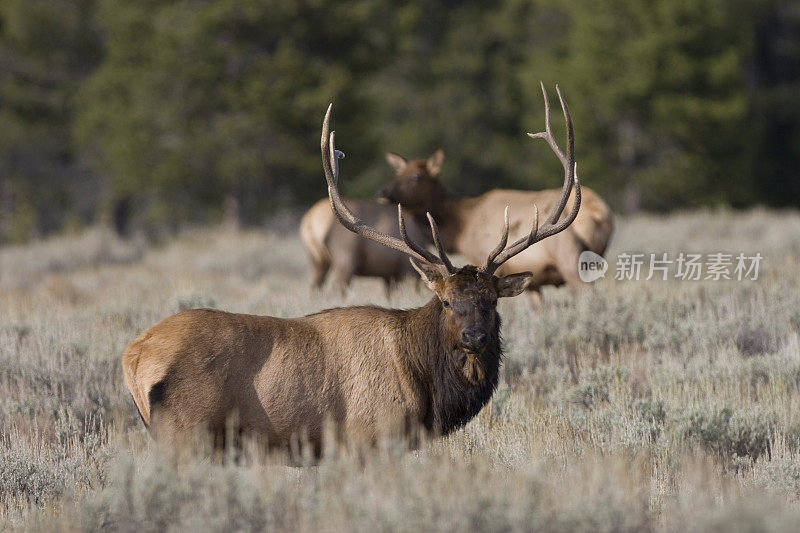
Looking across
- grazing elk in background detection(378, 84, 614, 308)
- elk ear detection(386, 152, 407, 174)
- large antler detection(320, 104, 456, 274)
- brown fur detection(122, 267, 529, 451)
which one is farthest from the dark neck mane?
elk ear detection(386, 152, 407, 174)

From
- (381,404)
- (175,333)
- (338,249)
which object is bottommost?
(381,404)

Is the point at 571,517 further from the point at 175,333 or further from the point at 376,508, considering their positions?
the point at 175,333

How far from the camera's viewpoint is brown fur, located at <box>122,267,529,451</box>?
17.5ft

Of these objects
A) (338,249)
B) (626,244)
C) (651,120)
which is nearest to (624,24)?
(651,120)

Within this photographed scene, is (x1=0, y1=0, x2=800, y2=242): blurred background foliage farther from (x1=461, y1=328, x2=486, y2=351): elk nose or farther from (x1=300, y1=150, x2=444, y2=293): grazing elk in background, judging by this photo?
(x1=461, y1=328, x2=486, y2=351): elk nose

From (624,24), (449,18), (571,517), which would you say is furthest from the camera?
(449,18)

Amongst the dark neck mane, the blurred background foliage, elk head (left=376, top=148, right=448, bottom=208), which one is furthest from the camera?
the blurred background foliage

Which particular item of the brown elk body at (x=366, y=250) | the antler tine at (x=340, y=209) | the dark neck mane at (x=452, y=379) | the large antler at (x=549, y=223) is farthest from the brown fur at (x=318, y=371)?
the brown elk body at (x=366, y=250)

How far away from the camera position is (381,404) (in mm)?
5566

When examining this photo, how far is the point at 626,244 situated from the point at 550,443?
1112 cm

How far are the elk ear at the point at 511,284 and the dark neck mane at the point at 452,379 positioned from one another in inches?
6.6

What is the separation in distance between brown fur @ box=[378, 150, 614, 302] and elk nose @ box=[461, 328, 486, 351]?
376 centimetres

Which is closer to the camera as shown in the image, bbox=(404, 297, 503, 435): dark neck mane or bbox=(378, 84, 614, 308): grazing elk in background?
bbox=(404, 297, 503, 435): dark neck mane

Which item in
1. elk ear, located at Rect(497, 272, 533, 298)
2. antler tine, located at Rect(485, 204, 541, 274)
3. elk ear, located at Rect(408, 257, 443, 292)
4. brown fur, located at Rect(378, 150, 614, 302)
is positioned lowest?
elk ear, located at Rect(497, 272, 533, 298)
